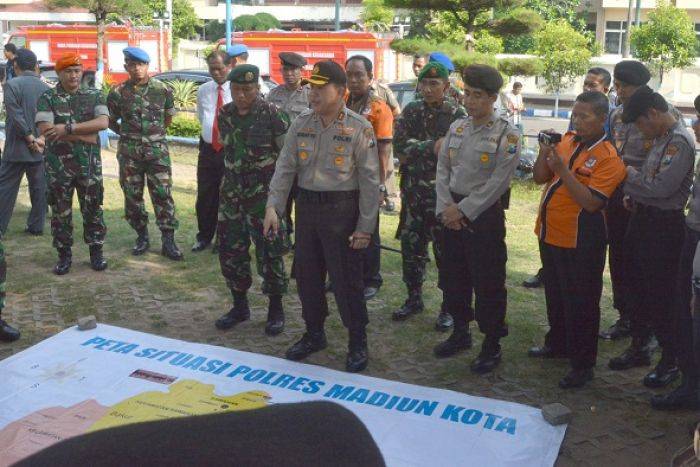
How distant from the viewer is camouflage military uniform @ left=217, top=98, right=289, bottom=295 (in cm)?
499

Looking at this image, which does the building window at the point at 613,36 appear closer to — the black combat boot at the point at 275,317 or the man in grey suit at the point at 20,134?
→ the man in grey suit at the point at 20,134

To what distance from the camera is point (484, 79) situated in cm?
420

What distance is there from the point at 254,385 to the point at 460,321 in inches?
51.9

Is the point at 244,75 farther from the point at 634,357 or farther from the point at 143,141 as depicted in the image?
the point at 634,357

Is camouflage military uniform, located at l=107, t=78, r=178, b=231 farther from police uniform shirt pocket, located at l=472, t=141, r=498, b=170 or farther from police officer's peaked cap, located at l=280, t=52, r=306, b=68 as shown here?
police uniform shirt pocket, located at l=472, t=141, r=498, b=170

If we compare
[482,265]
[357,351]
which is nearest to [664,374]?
[482,265]

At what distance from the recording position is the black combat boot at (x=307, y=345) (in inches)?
185

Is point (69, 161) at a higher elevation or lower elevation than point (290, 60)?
lower

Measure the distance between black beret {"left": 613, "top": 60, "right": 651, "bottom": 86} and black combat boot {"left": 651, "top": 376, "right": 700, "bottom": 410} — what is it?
1.77 m

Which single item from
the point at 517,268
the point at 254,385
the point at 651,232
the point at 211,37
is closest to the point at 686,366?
the point at 651,232

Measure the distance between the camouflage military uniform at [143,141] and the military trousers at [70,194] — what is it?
1.18 ft

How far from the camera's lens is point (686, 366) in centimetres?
409

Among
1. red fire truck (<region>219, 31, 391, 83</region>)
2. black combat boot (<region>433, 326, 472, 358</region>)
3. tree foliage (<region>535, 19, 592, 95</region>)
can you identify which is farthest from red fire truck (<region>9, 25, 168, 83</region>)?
black combat boot (<region>433, 326, 472, 358</region>)

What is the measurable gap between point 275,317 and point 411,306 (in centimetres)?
97
